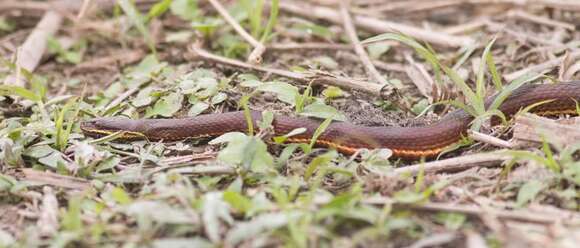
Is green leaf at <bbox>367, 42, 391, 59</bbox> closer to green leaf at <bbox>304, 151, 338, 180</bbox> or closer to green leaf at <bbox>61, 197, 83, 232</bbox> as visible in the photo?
green leaf at <bbox>304, 151, 338, 180</bbox>

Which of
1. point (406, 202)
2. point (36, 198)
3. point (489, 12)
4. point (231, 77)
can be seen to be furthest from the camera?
point (489, 12)

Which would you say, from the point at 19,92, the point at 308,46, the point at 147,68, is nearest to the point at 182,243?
the point at 19,92

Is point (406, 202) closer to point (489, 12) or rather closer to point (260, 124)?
point (260, 124)

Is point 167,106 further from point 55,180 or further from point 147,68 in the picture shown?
point 55,180

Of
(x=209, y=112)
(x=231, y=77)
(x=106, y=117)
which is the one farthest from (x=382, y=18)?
(x=106, y=117)

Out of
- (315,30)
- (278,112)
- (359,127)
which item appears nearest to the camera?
(359,127)

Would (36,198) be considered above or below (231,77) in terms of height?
below
